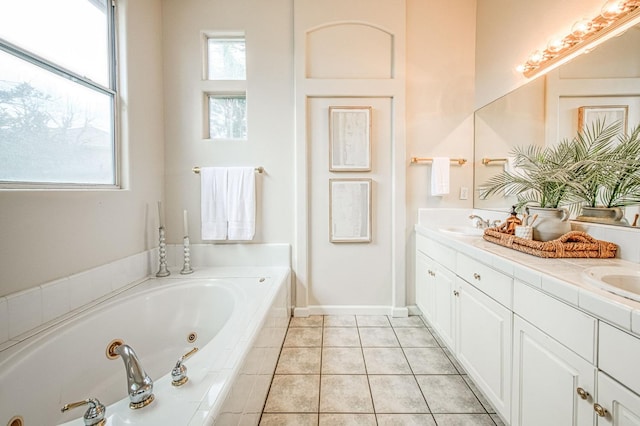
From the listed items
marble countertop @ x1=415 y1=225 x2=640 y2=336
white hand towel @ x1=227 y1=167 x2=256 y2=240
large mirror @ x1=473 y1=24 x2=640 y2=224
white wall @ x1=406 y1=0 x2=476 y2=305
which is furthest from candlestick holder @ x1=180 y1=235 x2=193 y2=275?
large mirror @ x1=473 y1=24 x2=640 y2=224

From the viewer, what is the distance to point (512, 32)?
195 centimetres

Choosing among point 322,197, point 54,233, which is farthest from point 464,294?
point 54,233

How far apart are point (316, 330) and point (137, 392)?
1512mm

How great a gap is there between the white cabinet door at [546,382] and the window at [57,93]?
2.36 metres

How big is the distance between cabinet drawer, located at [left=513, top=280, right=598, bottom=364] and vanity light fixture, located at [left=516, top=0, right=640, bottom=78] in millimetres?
1375

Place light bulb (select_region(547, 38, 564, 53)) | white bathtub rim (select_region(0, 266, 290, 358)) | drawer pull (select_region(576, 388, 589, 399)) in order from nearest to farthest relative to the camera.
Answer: drawer pull (select_region(576, 388, 589, 399)), white bathtub rim (select_region(0, 266, 290, 358)), light bulb (select_region(547, 38, 564, 53))

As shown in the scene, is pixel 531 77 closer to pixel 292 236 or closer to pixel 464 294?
pixel 464 294

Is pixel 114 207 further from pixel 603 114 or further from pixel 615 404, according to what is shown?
pixel 603 114

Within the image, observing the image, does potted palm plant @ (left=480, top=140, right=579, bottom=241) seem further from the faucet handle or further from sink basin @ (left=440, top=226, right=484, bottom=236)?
the faucet handle

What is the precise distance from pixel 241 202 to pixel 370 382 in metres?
1.66

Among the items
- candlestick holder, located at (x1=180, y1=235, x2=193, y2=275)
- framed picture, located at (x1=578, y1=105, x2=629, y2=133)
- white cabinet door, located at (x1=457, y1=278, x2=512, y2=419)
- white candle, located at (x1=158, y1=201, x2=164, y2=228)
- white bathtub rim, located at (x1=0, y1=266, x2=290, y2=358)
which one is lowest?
white cabinet door, located at (x1=457, y1=278, x2=512, y2=419)

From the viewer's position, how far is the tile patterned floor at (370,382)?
1.32 metres

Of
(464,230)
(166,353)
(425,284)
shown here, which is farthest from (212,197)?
(464,230)

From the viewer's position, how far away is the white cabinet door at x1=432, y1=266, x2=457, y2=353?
1654 mm
